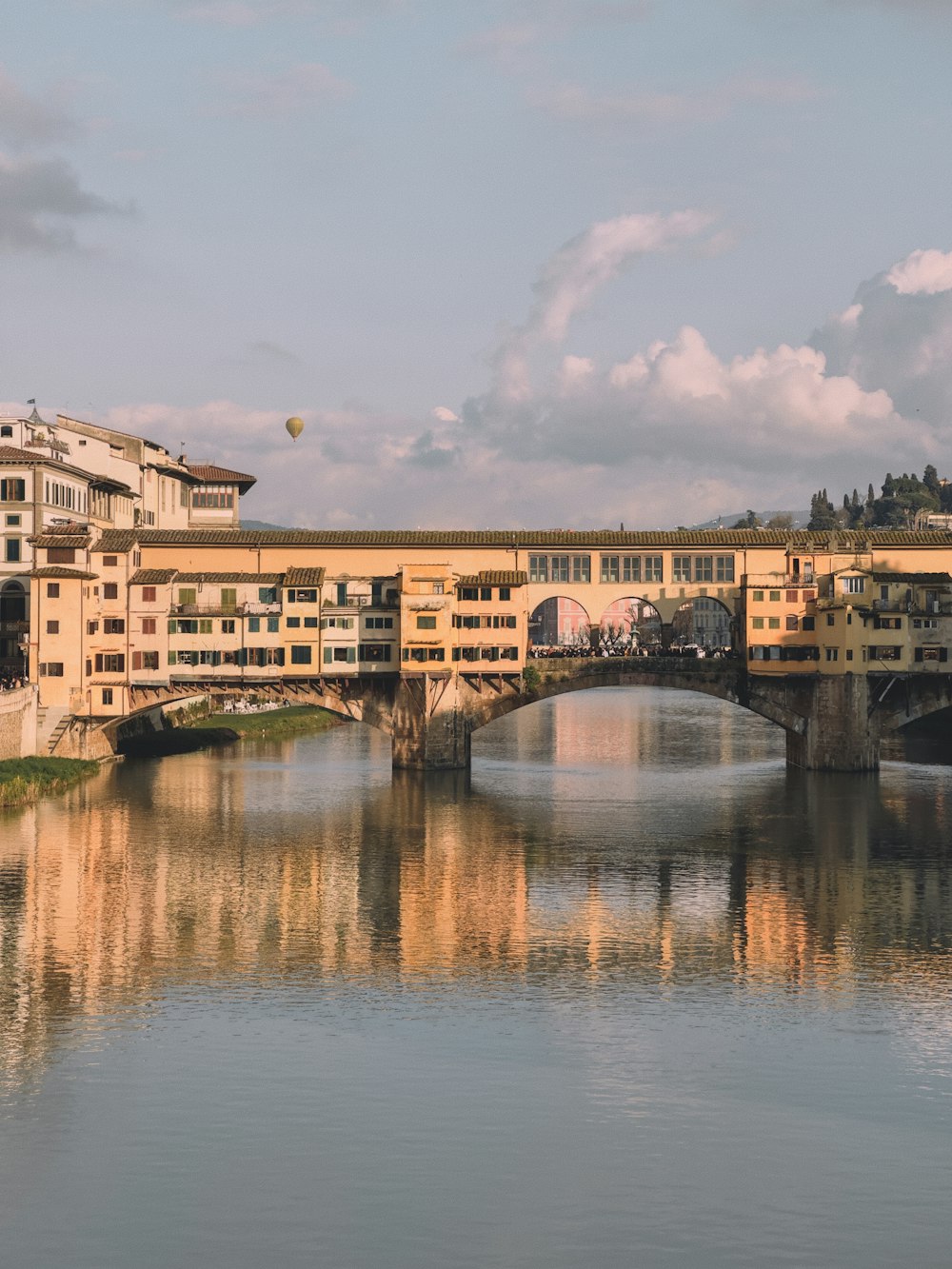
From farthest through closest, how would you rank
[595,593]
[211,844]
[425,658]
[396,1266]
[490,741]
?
[490,741] < [595,593] < [425,658] < [211,844] < [396,1266]

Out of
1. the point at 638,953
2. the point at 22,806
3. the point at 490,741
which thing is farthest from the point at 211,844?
the point at 490,741

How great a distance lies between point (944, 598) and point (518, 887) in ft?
157

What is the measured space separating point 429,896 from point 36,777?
33.3 metres

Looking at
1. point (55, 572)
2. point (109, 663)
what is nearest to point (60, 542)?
point (55, 572)

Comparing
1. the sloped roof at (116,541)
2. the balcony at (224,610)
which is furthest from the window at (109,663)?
the sloped roof at (116,541)

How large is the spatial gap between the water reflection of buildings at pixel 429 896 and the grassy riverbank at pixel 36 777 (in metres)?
1.84

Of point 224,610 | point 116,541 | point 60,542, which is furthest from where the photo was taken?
point 116,541

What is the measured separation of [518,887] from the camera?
207ft

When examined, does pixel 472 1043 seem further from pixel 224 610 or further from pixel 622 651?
pixel 622 651

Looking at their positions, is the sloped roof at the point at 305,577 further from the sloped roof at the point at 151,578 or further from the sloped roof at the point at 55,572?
the sloped roof at the point at 55,572

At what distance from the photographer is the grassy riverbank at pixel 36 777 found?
82.1 meters

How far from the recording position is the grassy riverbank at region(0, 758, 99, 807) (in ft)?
269

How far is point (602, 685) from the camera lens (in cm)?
10031

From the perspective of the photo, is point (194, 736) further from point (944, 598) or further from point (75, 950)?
point (75, 950)
